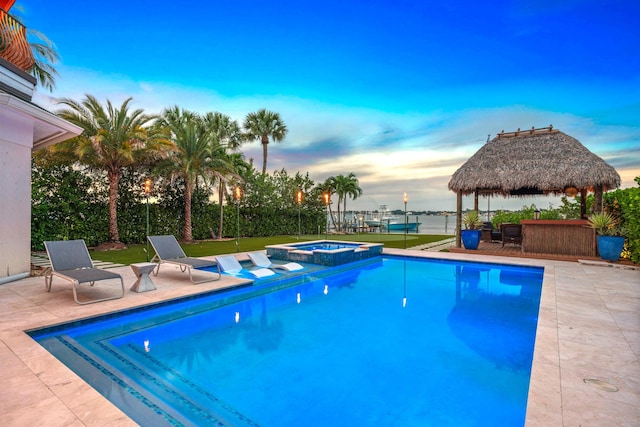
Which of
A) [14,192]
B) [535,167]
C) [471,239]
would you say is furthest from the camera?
[471,239]

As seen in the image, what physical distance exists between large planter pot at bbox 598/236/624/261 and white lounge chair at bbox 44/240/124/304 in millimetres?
12392

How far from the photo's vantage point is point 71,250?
635 cm

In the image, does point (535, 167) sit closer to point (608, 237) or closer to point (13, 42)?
point (608, 237)

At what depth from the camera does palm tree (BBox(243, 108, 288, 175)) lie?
29.8m

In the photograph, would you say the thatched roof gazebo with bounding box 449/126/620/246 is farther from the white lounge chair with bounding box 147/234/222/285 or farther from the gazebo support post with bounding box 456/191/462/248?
the white lounge chair with bounding box 147/234/222/285

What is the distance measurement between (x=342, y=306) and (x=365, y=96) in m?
12.3

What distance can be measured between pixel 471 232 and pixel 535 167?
3.45 meters

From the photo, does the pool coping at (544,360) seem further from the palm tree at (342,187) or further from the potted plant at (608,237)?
the palm tree at (342,187)

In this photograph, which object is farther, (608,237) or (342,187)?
(342,187)

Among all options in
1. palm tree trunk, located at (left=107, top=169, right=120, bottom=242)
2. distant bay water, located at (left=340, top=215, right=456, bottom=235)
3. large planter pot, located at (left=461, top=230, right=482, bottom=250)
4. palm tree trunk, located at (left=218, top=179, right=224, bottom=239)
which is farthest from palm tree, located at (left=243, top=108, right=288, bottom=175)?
large planter pot, located at (left=461, top=230, right=482, bottom=250)

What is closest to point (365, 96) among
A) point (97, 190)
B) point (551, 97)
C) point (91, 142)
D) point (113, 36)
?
point (551, 97)

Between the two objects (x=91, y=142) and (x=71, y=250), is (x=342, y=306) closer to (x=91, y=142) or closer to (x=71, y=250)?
(x=71, y=250)

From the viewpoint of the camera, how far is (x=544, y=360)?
3393 mm

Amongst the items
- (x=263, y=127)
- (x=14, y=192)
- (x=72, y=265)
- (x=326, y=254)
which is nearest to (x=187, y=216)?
(x=326, y=254)
